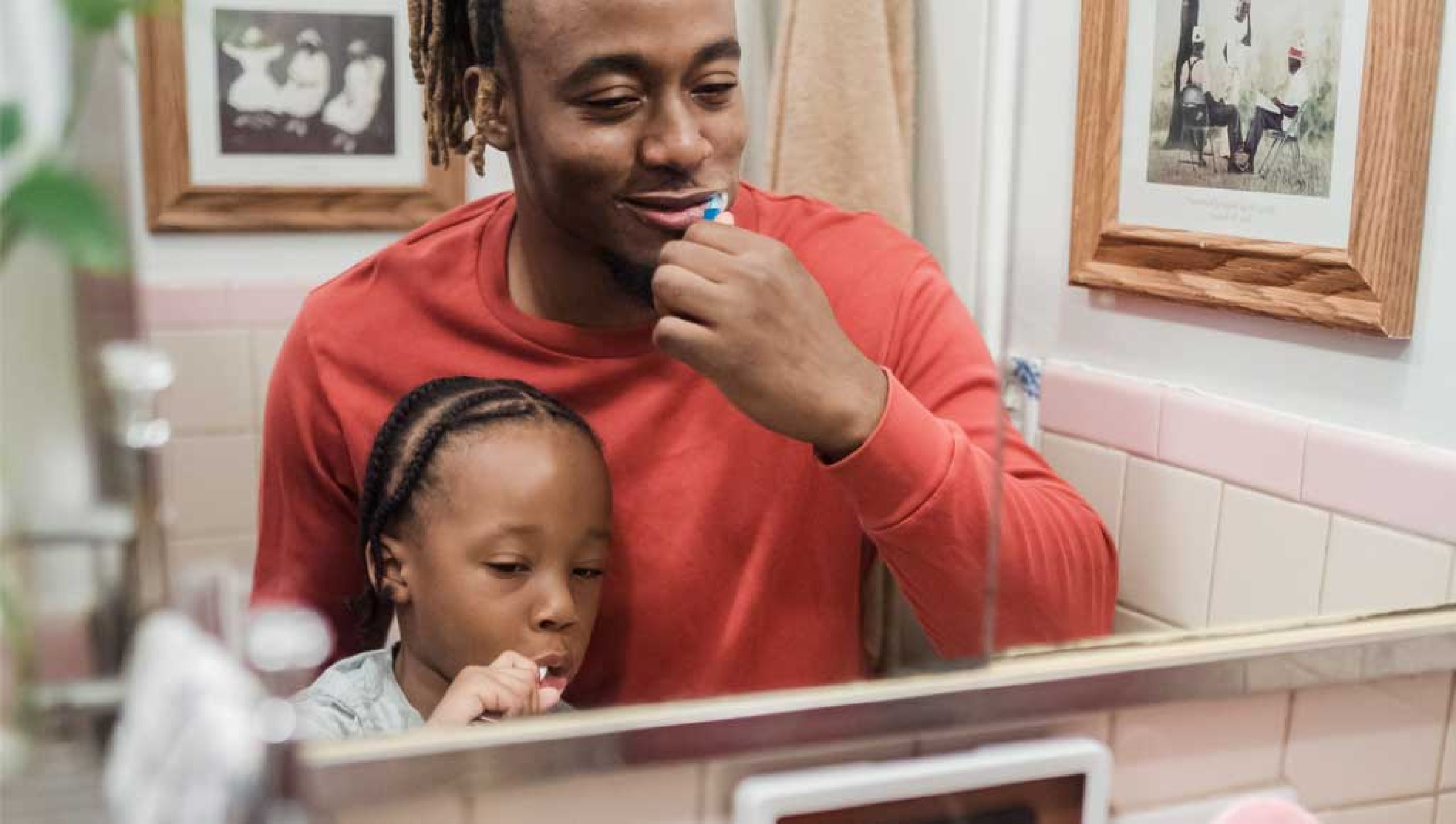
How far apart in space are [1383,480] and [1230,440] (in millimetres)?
94

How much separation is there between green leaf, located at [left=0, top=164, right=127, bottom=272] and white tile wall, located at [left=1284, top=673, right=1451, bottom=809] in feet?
2.01

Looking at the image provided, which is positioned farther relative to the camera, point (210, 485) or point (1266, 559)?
point (1266, 559)

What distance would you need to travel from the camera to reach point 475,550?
2.06 ft

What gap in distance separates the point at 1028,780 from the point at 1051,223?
0.35 meters

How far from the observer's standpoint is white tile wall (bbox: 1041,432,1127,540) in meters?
0.80

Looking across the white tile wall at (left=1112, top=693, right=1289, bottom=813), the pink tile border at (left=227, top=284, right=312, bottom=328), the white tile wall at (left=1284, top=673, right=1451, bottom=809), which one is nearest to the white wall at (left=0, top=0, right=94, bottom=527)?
the pink tile border at (left=227, top=284, right=312, bottom=328)

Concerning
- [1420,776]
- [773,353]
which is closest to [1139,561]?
[1420,776]

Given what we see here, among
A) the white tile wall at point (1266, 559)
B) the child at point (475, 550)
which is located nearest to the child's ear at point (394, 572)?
the child at point (475, 550)

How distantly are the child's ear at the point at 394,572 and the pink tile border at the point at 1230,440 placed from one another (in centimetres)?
49

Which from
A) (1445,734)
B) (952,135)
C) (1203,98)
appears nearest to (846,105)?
(952,135)

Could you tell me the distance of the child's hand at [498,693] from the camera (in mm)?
596

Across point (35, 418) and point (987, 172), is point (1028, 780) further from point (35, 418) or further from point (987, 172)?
point (35, 418)

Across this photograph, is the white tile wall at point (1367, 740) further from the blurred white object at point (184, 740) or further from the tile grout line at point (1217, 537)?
the blurred white object at point (184, 740)

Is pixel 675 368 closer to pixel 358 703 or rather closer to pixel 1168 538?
pixel 358 703
